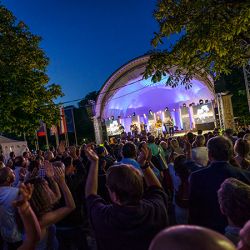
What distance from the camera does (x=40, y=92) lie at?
21.3 metres

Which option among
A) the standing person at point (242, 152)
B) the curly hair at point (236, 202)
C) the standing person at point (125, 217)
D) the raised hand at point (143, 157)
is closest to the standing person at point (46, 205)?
the standing person at point (125, 217)

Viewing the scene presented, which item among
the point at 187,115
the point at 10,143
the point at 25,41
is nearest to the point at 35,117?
the point at 25,41

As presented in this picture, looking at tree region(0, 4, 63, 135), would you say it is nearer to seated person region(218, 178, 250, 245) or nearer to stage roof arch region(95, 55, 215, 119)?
stage roof arch region(95, 55, 215, 119)

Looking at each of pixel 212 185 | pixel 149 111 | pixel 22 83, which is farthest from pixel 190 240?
pixel 149 111

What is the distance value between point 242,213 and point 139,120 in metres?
33.5

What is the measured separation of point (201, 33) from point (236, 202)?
14.1 feet

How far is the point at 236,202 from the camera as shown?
256 cm

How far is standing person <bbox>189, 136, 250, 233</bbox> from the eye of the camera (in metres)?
3.63

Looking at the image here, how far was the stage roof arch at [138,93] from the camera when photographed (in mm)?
32897

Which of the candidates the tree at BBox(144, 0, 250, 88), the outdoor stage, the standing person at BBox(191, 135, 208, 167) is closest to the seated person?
the standing person at BBox(191, 135, 208, 167)

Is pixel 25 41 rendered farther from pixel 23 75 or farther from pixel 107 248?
pixel 107 248

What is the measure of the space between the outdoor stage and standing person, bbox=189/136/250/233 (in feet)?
84.2

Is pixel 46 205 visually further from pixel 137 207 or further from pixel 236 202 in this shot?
pixel 236 202

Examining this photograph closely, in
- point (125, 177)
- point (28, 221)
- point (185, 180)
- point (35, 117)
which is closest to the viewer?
point (28, 221)
